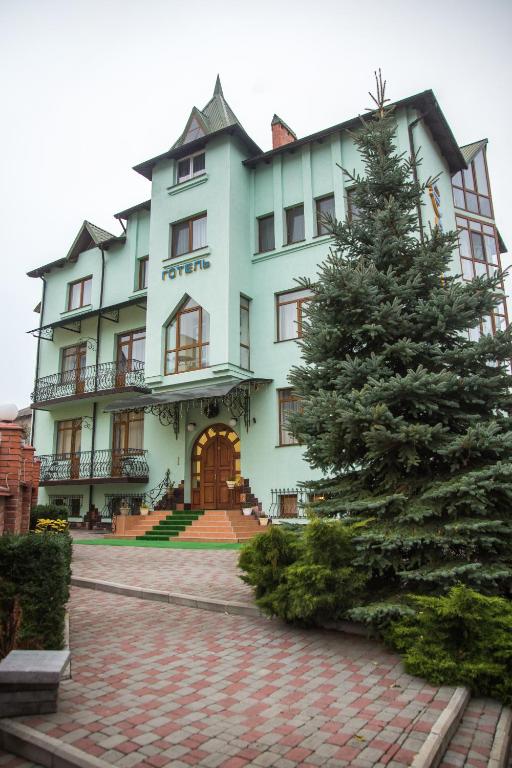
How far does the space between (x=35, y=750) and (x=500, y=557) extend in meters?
4.19

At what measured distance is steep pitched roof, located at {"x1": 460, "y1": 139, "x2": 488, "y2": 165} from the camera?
64.5ft

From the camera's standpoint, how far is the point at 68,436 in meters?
22.7

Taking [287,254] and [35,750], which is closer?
[35,750]

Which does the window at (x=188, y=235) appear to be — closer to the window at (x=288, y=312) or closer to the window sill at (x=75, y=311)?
the window at (x=288, y=312)

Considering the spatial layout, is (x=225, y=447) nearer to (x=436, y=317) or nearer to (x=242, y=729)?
(x=436, y=317)

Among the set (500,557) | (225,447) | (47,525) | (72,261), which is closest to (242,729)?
(500,557)

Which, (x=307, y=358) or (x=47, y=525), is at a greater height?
(x=307, y=358)

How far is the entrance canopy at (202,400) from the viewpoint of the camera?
16234mm

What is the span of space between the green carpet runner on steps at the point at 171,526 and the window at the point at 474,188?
13593mm

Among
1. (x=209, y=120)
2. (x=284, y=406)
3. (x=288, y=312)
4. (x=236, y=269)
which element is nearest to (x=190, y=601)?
(x=284, y=406)

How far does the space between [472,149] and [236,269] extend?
10.2 meters

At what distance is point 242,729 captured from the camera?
11.9 feet

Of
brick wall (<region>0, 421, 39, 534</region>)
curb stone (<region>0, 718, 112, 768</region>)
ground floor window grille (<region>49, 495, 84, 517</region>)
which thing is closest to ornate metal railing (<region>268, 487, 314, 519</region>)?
ground floor window grille (<region>49, 495, 84, 517</region>)

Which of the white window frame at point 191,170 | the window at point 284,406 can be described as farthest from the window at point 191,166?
the window at point 284,406
